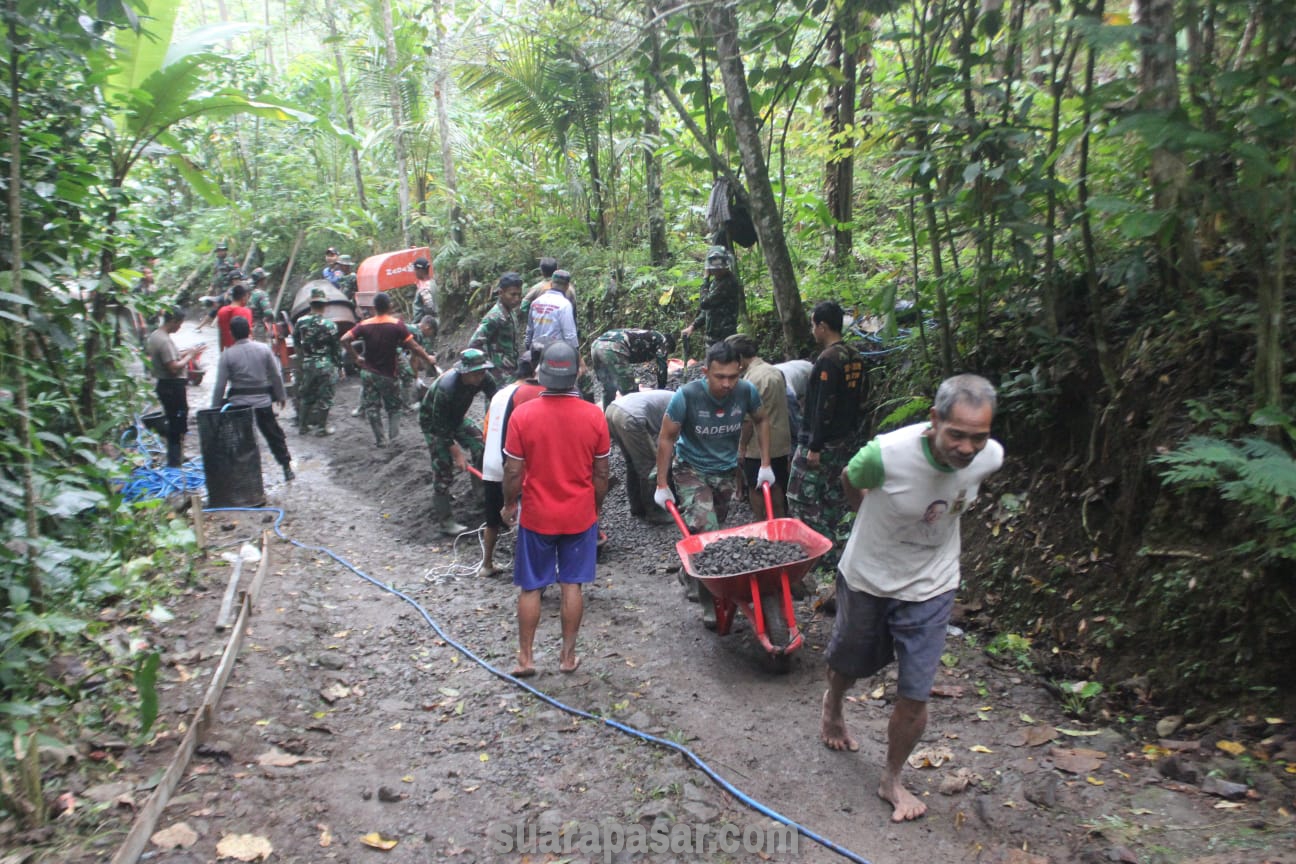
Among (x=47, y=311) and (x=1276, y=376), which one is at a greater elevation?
(x=47, y=311)

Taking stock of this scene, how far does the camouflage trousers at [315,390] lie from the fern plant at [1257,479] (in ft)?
33.8

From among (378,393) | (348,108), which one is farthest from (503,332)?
(348,108)

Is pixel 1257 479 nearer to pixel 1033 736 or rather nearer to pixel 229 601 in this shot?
pixel 1033 736

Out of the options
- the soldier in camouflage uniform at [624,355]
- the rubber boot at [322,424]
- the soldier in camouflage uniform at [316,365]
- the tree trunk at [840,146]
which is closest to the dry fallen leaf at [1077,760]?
the tree trunk at [840,146]

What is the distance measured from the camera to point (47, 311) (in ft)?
16.1

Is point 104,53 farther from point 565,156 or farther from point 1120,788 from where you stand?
point 565,156

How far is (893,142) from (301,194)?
22.2 metres

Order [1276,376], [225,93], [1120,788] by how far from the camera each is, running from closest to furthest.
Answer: [1120,788], [1276,376], [225,93]

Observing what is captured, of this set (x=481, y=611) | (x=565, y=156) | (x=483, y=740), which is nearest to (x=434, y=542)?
(x=481, y=611)

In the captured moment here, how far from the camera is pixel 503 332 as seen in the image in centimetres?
958

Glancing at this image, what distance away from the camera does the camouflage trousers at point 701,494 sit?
6016 mm

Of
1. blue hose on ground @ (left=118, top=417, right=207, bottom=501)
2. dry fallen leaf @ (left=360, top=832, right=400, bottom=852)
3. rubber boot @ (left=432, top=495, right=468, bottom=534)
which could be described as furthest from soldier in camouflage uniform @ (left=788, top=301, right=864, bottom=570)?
blue hose on ground @ (left=118, top=417, right=207, bottom=501)

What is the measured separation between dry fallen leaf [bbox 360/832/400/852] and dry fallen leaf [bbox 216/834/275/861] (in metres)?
0.36

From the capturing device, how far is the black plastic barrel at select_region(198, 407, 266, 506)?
805cm
